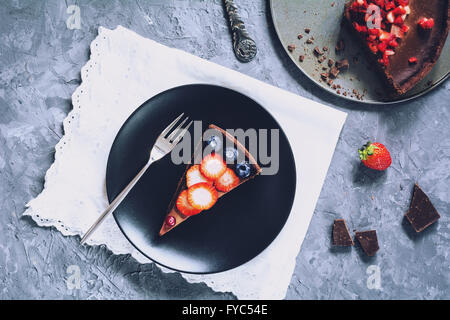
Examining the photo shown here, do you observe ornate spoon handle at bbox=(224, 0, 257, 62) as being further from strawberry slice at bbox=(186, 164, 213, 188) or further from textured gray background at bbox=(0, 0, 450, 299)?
strawberry slice at bbox=(186, 164, 213, 188)

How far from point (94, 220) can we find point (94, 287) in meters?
0.34

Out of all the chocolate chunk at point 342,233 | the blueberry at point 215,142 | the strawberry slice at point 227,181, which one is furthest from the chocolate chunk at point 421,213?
the blueberry at point 215,142

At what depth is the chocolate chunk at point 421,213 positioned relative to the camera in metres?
1.61

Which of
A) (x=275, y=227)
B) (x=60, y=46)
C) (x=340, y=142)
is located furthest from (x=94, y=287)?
(x=340, y=142)

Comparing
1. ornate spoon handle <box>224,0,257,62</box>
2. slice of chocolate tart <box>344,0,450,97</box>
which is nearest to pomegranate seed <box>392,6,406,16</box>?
slice of chocolate tart <box>344,0,450,97</box>

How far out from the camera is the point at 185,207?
146 cm

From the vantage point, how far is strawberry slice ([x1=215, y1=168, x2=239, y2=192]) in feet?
4.80

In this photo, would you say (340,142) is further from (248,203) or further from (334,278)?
(334,278)

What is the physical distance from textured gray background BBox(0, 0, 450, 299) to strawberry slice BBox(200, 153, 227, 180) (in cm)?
45

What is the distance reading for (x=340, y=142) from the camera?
1.60 m

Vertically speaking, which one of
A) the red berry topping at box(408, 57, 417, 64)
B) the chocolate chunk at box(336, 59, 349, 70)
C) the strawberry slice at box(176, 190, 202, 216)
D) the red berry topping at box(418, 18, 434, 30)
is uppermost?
the red berry topping at box(418, 18, 434, 30)

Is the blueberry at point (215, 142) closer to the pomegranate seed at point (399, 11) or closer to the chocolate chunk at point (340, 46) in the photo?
the chocolate chunk at point (340, 46)

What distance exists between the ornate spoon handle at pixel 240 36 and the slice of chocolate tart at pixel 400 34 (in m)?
0.47

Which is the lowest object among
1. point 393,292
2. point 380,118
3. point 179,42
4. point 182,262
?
point 393,292
